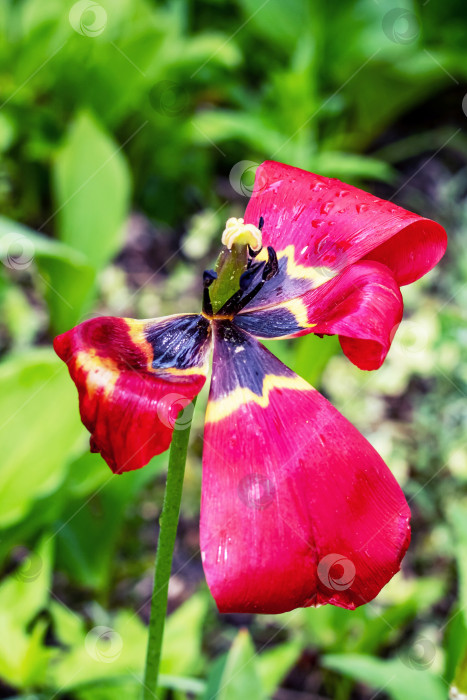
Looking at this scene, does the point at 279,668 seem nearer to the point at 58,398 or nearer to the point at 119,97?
the point at 58,398

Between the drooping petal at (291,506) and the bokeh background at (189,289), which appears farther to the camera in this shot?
the bokeh background at (189,289)

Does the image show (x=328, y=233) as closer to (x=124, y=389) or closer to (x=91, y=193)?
(x=124, y=389)

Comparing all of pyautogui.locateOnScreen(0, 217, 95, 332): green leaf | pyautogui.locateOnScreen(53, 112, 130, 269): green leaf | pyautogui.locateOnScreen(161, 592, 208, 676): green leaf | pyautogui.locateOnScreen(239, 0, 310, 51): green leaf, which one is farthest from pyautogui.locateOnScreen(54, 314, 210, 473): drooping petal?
pyautogui.locateOnScreen(239, 0, 310, 51): green leaf

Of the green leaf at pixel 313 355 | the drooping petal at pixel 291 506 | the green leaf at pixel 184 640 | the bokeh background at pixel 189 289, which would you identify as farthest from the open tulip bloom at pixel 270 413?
the green leaf at pixel 313 355

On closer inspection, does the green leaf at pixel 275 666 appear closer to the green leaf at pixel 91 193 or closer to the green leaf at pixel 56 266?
the green leaf at pixel 56 266

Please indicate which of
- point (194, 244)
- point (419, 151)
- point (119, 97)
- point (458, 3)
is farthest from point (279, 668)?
point (458, 3)

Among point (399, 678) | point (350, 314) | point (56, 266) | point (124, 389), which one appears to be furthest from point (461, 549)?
point (56, 266)
